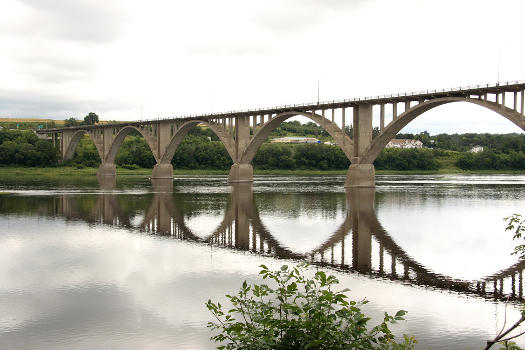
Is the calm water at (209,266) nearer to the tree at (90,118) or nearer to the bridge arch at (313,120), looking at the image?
the bridge arch at (313,120)

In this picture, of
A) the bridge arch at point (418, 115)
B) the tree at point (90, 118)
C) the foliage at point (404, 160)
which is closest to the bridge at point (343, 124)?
the bridge arch at point (418, 115)

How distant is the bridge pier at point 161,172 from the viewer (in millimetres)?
78125

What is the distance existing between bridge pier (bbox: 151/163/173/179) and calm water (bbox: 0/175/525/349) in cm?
4458

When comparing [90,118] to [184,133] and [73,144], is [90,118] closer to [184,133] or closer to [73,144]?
[73,144]

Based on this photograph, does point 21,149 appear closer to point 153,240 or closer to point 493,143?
point 153,240

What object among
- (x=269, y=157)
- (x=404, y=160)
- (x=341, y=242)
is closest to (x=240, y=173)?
(x=341, y=242)

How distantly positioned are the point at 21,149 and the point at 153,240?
3589 inches

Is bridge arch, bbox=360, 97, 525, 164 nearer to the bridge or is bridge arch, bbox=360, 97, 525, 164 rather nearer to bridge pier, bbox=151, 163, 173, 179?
the bridge

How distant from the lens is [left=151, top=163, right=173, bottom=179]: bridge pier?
78125 millimetres

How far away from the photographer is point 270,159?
11194cm

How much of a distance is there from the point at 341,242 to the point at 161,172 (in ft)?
200

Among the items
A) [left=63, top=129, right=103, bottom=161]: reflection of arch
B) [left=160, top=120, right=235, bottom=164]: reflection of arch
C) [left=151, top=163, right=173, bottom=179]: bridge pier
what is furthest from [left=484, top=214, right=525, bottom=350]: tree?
[left=63, top=129, right=103, bottom=161]: reflection of arch

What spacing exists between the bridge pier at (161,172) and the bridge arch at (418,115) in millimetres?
37112

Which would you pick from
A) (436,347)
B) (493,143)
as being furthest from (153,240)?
(493,143)
